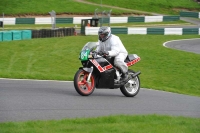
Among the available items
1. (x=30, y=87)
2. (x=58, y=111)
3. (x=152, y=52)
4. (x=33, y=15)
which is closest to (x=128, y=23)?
(x=33, y=15)

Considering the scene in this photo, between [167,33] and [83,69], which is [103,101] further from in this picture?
[167,33]

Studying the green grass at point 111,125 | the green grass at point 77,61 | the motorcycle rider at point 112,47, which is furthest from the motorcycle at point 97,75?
the green grass at point 77,61

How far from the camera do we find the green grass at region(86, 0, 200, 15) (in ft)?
183

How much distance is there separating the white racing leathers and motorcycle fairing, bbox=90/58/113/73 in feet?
0.73

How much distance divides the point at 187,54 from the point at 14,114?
56.1ft

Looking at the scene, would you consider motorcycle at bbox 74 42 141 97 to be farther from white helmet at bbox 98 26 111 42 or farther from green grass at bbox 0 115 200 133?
green grass at bbox 0 115 200 133

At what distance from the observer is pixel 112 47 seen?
12273 millimetres

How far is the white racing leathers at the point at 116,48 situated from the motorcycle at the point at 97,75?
0.14 metres

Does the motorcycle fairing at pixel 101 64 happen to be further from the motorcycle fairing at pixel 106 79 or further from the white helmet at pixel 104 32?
the white helmet at pixel 104 32

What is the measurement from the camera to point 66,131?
799 centimetres

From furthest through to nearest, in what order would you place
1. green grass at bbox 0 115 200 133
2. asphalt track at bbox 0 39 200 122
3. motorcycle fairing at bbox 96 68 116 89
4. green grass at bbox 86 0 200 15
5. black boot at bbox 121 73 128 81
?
green grass at bbox 86 0 200 15
black boot at bbox 121 73 128 81
motorcycle fairing at bbox 96 68 116 89
asphalt track at bbox 0 39 200 122
green grass at bbox 0 115 200 133

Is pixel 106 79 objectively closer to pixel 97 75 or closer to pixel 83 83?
pixel 97 75

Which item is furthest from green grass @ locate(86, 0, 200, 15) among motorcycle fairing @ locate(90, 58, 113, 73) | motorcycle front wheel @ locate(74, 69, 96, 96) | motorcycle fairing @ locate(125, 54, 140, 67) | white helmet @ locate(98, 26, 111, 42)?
motorcycle front wheel @ locate(74, 69, 96, 96)

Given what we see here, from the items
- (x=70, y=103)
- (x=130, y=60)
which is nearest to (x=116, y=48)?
(x=130, y=60)
